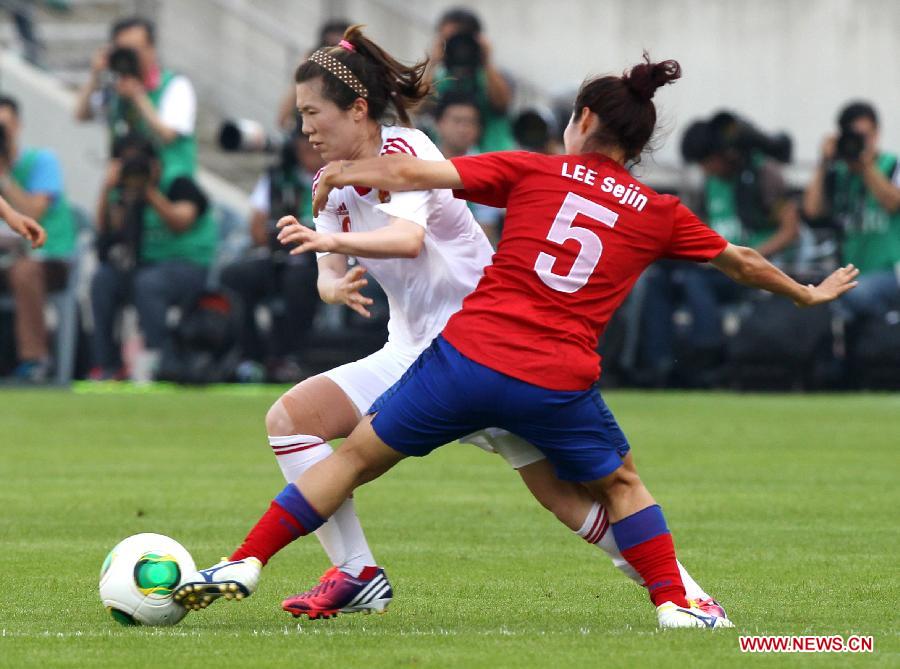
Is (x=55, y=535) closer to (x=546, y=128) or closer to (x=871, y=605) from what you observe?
(x=871, y=605)

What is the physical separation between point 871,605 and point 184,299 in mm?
11168

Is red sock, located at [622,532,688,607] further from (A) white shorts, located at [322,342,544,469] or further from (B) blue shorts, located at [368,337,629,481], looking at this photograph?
(A) white shorts, located at [322,342,544,469]

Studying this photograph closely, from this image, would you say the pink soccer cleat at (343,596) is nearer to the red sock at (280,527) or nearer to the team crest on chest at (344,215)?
the red sock at (280,527)

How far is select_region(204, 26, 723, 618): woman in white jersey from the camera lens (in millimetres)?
5922

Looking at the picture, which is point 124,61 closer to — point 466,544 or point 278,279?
point 278,279

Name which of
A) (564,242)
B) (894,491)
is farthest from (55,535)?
(894,491)

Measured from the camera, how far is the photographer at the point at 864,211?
52.3 ft

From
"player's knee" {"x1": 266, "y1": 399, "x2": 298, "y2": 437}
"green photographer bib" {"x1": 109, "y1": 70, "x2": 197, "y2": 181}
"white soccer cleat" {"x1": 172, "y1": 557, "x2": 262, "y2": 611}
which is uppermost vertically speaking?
"player's knee" {"x1": 266, "y1": 399, "x2": 298, "y2": 437}

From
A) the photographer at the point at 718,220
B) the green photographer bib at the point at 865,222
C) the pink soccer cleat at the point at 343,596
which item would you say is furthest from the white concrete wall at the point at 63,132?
the pink soccer cleat at the point at 343,596

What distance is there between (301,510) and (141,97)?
35.4ft

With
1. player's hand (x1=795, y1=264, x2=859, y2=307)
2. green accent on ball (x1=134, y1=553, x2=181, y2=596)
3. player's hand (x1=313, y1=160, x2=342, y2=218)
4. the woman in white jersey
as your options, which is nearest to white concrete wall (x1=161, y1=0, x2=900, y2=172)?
player's hand (x1=795, y1=264, x2=859, y2=307)

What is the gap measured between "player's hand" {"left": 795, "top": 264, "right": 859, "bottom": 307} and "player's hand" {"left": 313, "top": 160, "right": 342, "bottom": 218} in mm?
1565

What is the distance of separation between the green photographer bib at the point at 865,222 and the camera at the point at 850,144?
286mm

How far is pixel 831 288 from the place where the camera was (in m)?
6.06
